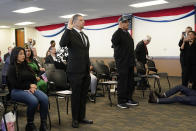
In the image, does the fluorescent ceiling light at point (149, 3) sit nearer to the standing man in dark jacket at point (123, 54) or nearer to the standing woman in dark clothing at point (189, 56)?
the standing woman in dark clothing at point (189, 56)

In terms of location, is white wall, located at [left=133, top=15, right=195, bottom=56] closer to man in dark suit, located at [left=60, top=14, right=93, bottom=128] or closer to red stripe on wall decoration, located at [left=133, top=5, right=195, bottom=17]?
red stripe on wall decoration, located at [left=133, top=5, right=195, bottom=17]

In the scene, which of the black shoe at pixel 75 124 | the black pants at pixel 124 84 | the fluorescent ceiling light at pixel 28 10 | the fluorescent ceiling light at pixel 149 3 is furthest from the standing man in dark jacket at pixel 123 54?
the fluorescent ceiling light at pixel 28 10

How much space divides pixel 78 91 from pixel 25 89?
66 centimetres

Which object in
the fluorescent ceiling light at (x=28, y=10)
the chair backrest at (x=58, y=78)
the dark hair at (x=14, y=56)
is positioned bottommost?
the chair backrest at (x=58, y=78)

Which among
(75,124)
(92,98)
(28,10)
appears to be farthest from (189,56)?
(28,10)

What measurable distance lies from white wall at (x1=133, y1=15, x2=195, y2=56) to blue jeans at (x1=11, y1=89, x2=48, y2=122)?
7371 millimetres

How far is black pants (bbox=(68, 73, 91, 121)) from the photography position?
2850 mm

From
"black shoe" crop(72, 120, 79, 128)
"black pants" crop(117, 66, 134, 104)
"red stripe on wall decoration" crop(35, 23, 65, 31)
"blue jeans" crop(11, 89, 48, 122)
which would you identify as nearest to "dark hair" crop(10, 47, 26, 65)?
"blue jeans" crop(11, 89, 48, 122)

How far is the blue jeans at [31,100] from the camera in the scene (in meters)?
2.60

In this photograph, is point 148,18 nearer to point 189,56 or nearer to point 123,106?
point 189,56

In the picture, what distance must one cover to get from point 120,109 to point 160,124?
0.96 m

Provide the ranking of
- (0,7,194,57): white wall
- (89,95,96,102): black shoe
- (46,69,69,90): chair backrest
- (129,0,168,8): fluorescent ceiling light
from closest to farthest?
(46,69,69,90): chair backrest < (89,95,96,102): black shoe < (129,0,168,8): fluorescent ceiling light < (0,7,194,57): white wall

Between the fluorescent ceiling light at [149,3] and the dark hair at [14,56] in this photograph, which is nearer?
the dark hair at [14,56]

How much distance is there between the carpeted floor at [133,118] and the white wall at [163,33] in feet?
17.5
